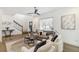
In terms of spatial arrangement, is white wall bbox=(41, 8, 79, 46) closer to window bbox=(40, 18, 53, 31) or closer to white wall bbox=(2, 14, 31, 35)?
window bbox=(40, 18, 53, 31)

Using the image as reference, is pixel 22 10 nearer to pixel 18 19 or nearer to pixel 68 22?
pixel 18 19

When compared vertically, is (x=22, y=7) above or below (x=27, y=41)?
above

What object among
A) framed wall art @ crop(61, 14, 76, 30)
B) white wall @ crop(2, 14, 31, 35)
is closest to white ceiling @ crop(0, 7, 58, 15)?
white wall @ crop(2, 14, 31, 35)

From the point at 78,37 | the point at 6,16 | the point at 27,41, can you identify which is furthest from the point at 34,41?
the point at 78,37

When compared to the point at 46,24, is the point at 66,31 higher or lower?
lower

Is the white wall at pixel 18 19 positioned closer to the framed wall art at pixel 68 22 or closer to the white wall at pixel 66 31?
the white wall at pixel 66 31

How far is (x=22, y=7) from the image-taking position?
5.53 ft

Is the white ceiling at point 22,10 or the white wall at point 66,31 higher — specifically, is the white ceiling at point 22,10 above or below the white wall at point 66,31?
above

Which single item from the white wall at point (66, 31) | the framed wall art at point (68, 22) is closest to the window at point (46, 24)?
the white wall at point (66, 31)

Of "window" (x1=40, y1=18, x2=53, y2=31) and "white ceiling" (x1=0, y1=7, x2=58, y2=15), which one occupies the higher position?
"white ceiling" (x1=0, y1=7, x2=58, y2=15)

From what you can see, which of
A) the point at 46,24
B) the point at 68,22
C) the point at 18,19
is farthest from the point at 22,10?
the point at 68,22

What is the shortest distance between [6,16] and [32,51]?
68 centimetres
